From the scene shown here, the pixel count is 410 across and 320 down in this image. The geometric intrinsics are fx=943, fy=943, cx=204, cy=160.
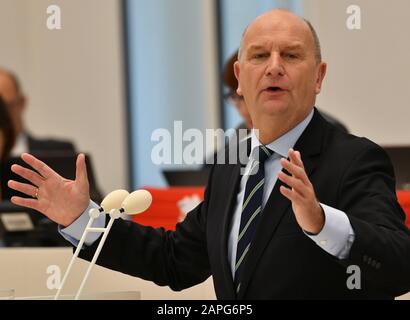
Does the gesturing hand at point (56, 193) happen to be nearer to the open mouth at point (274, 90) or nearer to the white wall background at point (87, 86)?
Result: the open mouth at point (274, 90)

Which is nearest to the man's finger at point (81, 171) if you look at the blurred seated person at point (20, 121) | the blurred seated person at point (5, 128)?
the blurred seated person at point (5, 128)

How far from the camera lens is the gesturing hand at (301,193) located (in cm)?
185

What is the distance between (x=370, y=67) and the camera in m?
6.81

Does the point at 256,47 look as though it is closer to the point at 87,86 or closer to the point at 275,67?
the point at 275,67

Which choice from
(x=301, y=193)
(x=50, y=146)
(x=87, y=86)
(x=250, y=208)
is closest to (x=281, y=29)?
(x=250, y=208)

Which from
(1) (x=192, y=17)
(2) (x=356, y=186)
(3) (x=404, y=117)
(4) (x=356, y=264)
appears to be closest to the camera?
(4) (x=356, y=264)

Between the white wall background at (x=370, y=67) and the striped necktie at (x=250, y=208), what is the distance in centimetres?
453

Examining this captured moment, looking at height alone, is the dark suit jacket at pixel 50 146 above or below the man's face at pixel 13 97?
below

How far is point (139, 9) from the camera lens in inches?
377

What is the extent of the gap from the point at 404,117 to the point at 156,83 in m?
3.44

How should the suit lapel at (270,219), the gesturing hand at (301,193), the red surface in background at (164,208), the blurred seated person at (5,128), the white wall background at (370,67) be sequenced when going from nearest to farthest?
the gesturing hand at (301,193) → the suit lapel at (270,219) → the red surface in background at (164,208) → the blurred seated person at (5,128) → the white wall background at (370,67)
